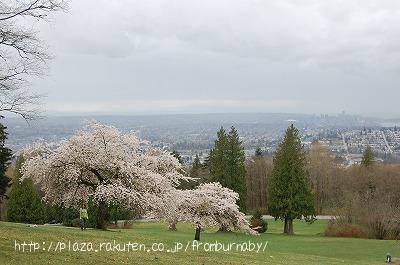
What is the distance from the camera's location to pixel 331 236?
45.0 meters

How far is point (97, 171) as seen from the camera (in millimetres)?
25703

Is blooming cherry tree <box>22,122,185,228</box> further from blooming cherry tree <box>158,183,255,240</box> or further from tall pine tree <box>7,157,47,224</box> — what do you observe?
tall pine tree <box>7,157,47,224</box>

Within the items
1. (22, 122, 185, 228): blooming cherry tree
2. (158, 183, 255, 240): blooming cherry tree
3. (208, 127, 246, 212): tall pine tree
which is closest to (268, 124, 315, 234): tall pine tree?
(208, 127, 246, 212): tall pine tree

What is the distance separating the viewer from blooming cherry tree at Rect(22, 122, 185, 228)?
2506 centimetres

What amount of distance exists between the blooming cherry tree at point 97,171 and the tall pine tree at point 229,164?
76.9 ft

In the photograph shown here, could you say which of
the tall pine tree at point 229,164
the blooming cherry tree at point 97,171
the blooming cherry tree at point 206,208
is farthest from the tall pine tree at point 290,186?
the blooming cherry tree at point 97,171

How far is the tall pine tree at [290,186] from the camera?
47750mm

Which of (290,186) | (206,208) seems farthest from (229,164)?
(206,208)

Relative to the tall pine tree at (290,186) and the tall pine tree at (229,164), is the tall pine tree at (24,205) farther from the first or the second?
the tall pine tree at (290,186)

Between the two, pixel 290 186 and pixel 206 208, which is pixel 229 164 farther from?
pixel 206 208

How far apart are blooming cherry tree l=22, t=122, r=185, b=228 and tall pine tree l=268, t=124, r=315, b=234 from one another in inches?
915

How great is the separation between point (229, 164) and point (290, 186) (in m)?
6.82

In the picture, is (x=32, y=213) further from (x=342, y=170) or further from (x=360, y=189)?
(x=342, y=170)

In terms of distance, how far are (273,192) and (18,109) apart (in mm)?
38121
